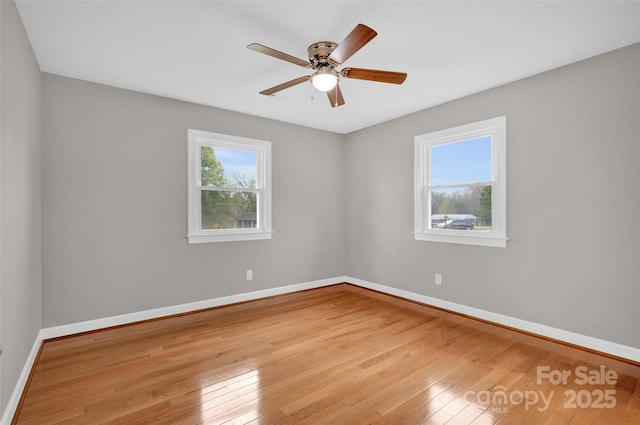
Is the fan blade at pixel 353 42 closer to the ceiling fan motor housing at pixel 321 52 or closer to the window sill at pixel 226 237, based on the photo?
the ceiling fan motor housing at pixel 321 52

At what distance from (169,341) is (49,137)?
90.5 inches

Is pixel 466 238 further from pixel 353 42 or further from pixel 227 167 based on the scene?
pixel 227 167

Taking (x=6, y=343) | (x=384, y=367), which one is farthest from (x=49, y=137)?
(x=384, y=367)

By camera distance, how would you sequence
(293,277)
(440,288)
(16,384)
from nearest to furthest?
(16,384), (440,288), (293,277)

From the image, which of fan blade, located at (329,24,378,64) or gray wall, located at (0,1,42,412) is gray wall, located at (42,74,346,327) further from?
fan blade, located at (329,24,378,64)

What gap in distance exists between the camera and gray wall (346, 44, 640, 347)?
254cm

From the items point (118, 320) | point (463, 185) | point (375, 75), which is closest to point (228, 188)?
point (118, 320)

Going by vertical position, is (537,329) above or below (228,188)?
below

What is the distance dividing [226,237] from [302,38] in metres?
2.59

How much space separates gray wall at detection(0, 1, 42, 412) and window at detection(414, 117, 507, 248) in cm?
396

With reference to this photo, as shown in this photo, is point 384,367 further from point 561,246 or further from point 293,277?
point 293,277

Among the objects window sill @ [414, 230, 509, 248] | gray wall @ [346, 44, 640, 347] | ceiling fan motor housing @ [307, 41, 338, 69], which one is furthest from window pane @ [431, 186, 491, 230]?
ceiling fan motor housing @ [307, 41, 338, 69]

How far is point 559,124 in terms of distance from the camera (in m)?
2.90

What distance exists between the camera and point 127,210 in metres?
3.37
